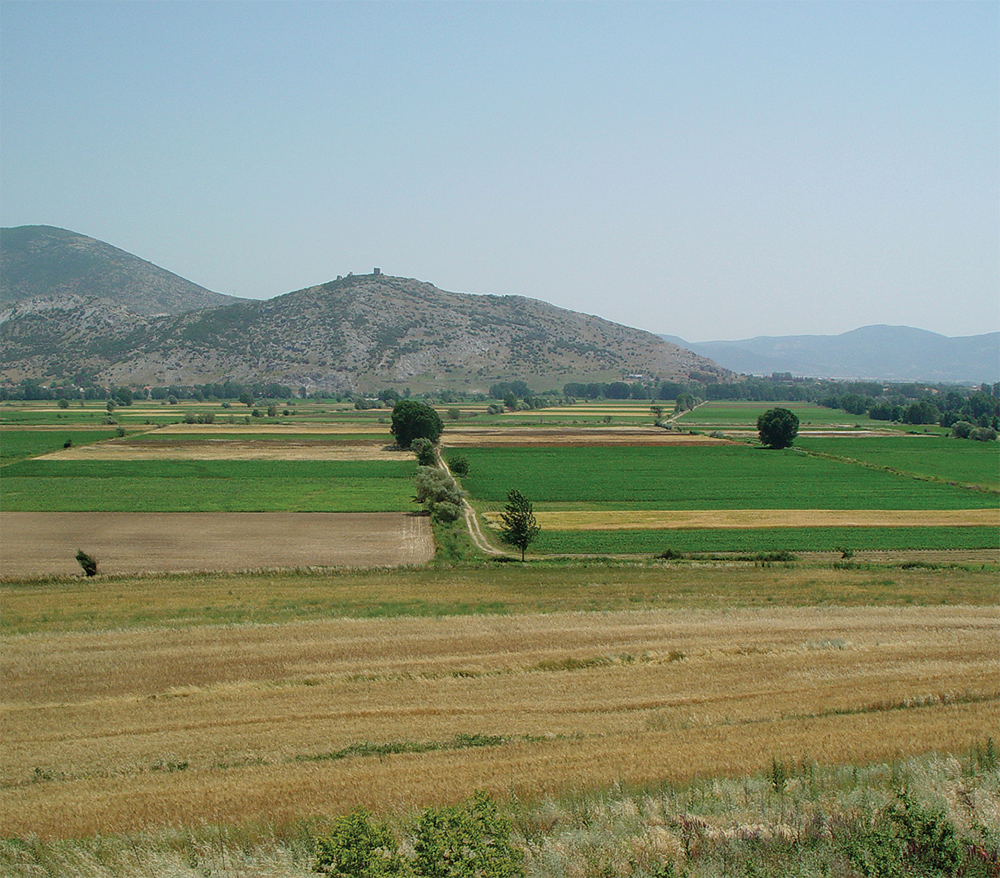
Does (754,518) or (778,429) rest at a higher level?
(778,429)

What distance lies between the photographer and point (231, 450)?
88.2 metres

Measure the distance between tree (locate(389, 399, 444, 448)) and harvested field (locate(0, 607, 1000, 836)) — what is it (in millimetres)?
66477

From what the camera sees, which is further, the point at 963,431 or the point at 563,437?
the point at 963,431

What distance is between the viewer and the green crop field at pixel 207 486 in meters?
54.1

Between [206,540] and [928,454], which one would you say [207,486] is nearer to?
[206,540]

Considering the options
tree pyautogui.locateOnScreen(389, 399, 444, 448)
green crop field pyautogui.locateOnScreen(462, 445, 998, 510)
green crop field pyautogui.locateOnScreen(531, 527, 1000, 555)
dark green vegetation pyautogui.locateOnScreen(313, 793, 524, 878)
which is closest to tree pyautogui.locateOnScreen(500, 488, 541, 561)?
green crop field pyautogui.locateOnScreen(531, 527, 1000, 555)

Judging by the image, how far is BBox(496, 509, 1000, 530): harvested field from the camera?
48.5 meters

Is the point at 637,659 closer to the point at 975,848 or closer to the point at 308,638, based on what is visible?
the point at 308,638

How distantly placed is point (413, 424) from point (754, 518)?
48.1 metres

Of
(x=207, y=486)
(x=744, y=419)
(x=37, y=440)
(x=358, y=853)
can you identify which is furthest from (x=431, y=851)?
(x=744, y=419)

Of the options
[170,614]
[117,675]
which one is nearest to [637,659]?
[117,675]

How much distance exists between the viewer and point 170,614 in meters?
26.8

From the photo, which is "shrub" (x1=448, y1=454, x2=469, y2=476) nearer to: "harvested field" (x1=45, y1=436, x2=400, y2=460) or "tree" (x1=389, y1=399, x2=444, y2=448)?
"harvested field" (x1=45, y1=436, x2=400, y2=460)

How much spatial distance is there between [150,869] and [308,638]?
1329 cm
